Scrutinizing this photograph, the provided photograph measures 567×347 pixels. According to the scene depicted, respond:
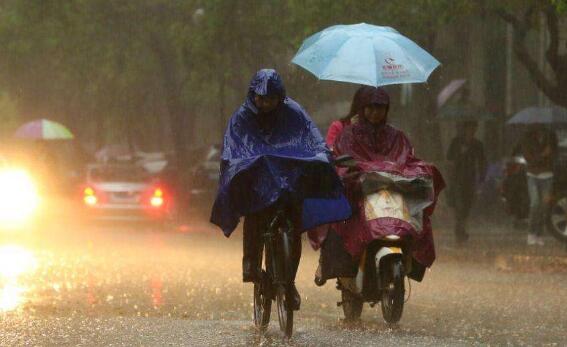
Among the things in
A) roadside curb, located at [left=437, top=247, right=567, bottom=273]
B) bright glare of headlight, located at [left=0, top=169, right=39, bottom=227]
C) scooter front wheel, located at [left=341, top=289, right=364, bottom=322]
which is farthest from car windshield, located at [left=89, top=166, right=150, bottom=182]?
scooter front wheel, located at [left=341, top=289, right=364, bottom=322]

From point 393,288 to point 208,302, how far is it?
9.52 feet

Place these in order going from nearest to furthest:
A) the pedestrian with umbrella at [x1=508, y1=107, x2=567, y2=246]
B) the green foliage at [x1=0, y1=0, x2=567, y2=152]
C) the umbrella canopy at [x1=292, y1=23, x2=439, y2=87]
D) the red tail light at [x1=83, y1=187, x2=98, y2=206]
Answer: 1. the umbrella canopy at [x1=292, y1=23, x2=439, y2=87]
2. the pedestrian with umbrella at [x1=508, y1=107, x2=567, y2=246]
3. the green foliage at [x1=0, y1=0, x2=567, y2=152]
4. the red tail light at [x1=83, y1=187, x2=98, y2=206]

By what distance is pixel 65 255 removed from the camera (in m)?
17.9

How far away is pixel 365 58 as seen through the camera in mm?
11078

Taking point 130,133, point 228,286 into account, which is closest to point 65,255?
point 228,286

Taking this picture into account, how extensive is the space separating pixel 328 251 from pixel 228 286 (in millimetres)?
3760

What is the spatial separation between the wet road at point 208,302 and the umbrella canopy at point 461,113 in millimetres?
9366

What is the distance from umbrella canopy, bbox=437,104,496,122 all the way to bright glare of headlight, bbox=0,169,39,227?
8.84 m

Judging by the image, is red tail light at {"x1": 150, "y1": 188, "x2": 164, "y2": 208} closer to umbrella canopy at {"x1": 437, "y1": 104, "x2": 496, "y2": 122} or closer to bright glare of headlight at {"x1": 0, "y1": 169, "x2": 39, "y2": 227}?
bright glare of headlight at {"x1": 0, "y1": 169, "x2": 39, "y2": 227}

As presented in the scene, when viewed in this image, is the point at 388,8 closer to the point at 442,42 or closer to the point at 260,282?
the point at 260,282

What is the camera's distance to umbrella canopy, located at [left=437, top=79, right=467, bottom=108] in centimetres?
3511

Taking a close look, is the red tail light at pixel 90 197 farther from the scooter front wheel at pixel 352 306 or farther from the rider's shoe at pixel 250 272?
the rider's shoe at pixel 250 272

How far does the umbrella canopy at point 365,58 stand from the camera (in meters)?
11.0

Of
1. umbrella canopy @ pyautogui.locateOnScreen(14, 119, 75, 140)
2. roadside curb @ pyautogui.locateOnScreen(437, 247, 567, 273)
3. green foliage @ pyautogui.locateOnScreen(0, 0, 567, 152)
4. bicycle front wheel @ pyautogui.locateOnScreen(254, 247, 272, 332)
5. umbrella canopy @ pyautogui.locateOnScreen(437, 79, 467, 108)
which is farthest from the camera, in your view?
umbrella canopy @ pyautogui.locateOnScreen(14, 119, 75, 140)
